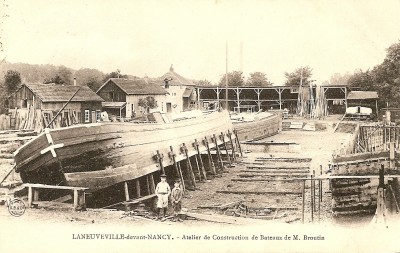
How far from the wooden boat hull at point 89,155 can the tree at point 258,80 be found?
48652 millimetres

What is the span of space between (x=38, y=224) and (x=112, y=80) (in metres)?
→ 22.7

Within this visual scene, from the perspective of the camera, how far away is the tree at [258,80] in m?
57.5

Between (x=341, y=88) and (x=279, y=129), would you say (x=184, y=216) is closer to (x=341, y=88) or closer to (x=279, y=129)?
(x=279, y=129)

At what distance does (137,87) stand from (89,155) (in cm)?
2274

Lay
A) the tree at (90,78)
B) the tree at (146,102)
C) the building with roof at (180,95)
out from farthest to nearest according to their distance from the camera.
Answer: the building with roof at (180,95), the tree at (90,78), the tree at (146,102)

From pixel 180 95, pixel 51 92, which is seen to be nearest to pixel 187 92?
pixel 180 95

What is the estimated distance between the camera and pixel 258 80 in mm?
58031

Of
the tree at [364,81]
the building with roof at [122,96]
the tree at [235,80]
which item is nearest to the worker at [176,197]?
the building with roof at [122,96]

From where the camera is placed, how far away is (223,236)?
7328 millimetres

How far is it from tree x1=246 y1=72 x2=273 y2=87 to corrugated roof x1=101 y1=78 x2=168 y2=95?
2671cm

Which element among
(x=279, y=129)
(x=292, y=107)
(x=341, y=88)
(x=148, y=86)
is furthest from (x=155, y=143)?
(x=292, y=107)

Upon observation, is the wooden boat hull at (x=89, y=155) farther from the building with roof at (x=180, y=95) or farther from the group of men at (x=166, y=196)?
the building with roof at (x=180, y=95)

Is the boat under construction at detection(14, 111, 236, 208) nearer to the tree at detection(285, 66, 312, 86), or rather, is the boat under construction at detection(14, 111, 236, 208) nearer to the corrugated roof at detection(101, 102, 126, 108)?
the corrugated roof at detection(101, 102, 126, 108)

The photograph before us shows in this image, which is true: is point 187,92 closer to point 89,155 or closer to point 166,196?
point 89,155
